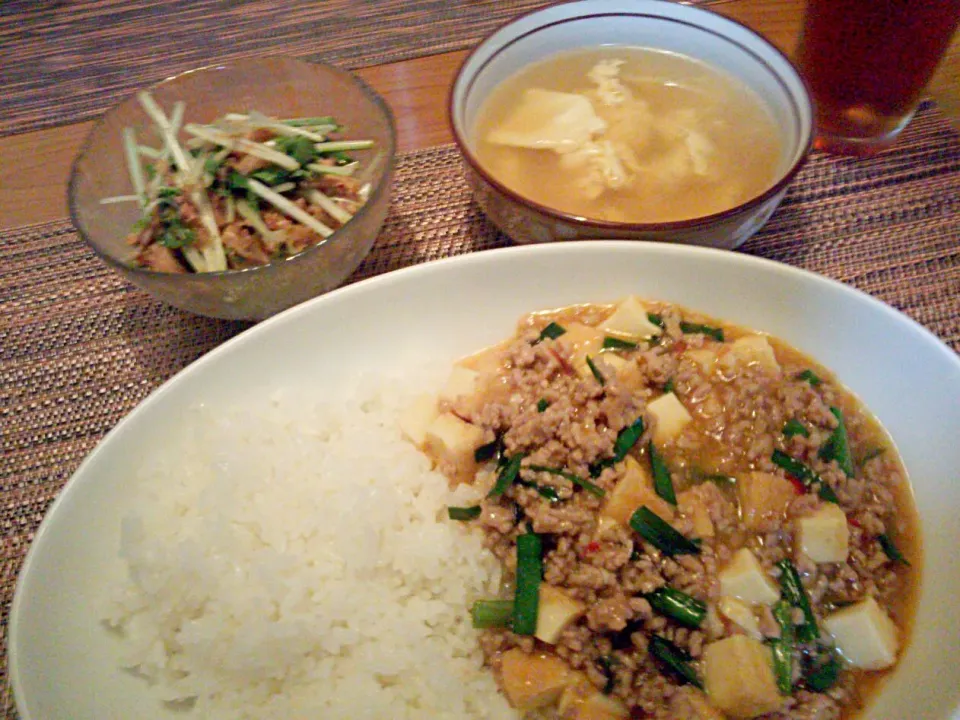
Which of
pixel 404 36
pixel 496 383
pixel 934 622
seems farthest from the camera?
pixel 404 36

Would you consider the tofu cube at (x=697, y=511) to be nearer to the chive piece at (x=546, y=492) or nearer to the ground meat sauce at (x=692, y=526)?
the ground meat sauce at (x=692, y=526)

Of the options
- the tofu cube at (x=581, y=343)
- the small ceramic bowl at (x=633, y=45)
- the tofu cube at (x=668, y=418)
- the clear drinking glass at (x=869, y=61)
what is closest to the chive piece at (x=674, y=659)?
the tofu cube at (x=668, y=418)

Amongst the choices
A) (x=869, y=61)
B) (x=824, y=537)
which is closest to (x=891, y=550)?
(x=824, y=537)

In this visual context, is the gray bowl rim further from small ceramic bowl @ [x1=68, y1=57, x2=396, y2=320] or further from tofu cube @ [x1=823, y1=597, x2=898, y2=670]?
tofu cube @ [x1=823, y1=597, x2=898, y2=670]

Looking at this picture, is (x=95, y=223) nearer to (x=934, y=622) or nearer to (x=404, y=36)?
(x=404, y=36)

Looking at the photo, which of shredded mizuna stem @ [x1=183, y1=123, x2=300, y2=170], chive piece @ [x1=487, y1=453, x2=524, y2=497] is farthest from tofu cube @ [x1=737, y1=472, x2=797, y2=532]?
shredded mizuna stem @ [x1=183, y1=123, x2=300, y2=170]

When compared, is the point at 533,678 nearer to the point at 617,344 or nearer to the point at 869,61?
the point at 617,344

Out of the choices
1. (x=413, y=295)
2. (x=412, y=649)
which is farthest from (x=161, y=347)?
(x=412, y=649)
